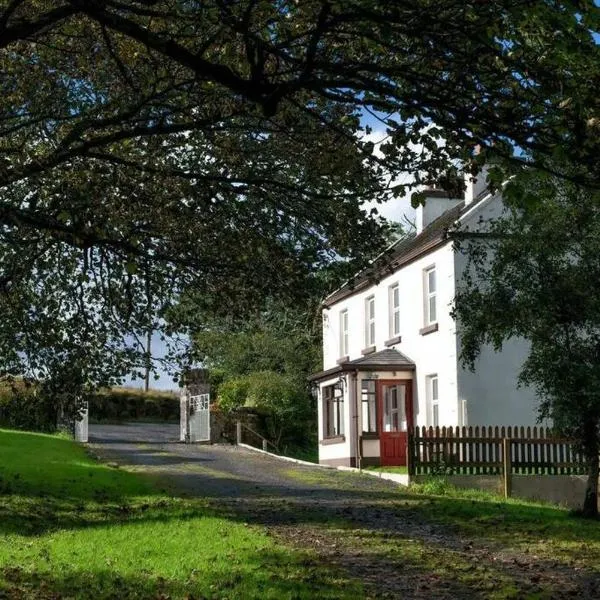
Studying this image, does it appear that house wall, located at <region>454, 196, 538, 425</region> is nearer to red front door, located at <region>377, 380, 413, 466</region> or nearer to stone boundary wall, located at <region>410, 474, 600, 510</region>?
red front door, located at <region>377, 380, 413, 466</region>

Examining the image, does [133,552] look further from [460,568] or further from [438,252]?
[438,252]

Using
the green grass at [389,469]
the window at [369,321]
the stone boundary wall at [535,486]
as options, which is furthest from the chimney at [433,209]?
the stone boundary wall at [535,486]

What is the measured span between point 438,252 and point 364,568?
18.6m

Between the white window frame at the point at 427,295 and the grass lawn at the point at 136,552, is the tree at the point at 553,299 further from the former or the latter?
the white window frame at the point at 427,295

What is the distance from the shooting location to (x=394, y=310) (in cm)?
3362

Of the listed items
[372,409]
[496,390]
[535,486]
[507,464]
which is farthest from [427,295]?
[535,486]

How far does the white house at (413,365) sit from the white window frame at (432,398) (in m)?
0.03

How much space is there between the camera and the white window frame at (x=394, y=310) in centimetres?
3353

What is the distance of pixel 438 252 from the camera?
97.7 ft

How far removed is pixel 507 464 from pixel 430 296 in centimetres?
838

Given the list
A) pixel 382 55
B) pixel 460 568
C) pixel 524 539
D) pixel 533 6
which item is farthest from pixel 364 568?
pixel 533 6

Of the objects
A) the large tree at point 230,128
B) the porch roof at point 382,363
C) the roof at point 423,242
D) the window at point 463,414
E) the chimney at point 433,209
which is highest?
the chimney at point 433,209

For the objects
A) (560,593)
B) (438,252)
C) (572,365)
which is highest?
(438,252)

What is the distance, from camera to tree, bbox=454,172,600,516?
18312 millimetres
